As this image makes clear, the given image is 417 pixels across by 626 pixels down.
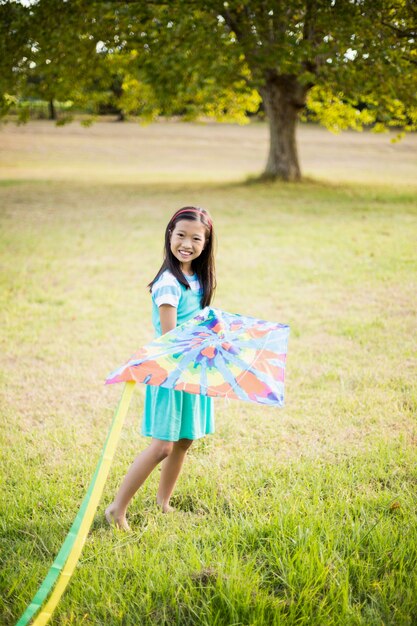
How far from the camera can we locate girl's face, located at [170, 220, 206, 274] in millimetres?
2494

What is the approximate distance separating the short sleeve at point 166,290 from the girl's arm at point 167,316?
19 mm

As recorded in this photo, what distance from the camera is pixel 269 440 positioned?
10.8ft

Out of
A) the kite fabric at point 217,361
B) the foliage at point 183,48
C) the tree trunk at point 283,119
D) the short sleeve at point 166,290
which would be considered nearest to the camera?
the kite fabric at point 217,361

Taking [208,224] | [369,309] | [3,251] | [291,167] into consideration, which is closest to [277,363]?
[208,224]

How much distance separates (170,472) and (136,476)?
0.23 metres

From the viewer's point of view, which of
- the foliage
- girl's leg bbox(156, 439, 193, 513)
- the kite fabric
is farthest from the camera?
the foliage

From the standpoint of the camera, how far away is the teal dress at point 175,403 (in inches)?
92.7

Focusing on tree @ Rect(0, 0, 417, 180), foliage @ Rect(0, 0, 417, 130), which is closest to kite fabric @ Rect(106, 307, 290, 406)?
tree @ Rect(0, 0, 417, 180)

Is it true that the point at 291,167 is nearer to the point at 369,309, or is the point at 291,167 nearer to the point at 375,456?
the point at 369,309

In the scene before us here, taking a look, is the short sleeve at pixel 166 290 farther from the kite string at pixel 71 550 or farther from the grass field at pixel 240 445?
the grass field at pixel 240 445

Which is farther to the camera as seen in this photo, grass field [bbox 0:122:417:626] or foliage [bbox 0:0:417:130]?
foliage [bbox 0:0:417:130]

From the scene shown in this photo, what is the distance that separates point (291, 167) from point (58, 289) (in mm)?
11810

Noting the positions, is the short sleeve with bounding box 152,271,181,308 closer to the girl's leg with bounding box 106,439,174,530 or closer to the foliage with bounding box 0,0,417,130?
the girl's leg with bounding box 106,439,174,530

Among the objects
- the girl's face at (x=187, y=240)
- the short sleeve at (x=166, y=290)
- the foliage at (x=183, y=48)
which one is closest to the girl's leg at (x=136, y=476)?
A: the short sleeve at (x=166, y=290)
